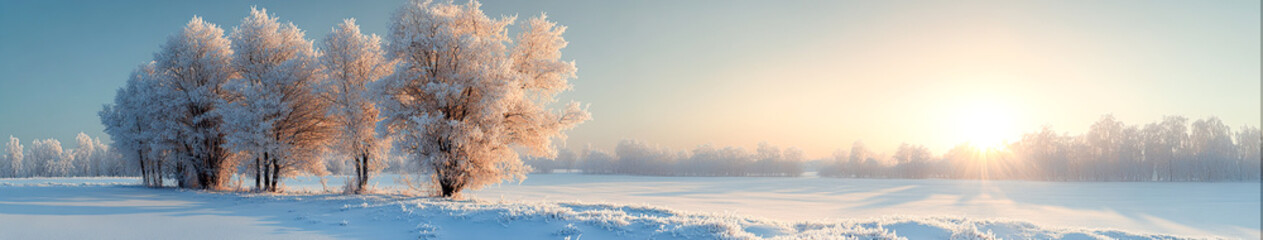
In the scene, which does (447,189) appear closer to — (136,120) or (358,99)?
(358,99)

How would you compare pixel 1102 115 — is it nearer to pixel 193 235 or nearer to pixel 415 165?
pixel 415 165

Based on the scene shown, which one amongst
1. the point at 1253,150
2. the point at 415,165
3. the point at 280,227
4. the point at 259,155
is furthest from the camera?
the point at 1253,150

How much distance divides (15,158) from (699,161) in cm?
16057

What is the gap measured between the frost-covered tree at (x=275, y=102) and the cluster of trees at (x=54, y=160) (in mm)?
120021

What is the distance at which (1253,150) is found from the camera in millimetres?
89000

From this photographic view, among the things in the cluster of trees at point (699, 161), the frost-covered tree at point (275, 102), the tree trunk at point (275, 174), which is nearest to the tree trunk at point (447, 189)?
the frost-covered tree at point (275, 102)

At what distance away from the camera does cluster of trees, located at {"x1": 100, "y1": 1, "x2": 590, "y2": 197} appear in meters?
19.7

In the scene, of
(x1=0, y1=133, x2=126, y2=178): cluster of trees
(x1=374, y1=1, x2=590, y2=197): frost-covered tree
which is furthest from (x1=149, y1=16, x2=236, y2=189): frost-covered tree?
(x1=0, y1=133, x2=126, y2=178): cluster of trees

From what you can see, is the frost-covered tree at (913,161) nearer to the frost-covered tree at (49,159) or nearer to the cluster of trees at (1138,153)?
the cluster of trees at (1138,153)

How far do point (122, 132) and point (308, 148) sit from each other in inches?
730

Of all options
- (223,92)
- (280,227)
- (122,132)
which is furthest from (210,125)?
(280,227)

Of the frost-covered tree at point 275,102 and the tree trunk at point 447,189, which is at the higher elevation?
the frost-covered tree at point 275,102

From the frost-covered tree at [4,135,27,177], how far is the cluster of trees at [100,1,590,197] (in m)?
134

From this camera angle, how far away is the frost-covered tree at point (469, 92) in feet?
63.1
